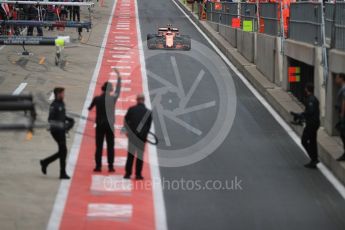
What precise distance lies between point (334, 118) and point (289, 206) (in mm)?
4570

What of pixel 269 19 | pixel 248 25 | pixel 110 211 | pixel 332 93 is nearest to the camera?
pixel 110 211

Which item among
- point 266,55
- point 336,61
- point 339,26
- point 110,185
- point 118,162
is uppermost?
point 339,26

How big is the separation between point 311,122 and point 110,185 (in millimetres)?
4669

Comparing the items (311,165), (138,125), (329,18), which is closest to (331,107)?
(311,165)

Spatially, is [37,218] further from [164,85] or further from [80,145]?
[164,85]

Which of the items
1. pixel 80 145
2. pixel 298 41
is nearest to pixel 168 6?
pixel 298 41

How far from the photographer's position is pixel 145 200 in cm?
1399

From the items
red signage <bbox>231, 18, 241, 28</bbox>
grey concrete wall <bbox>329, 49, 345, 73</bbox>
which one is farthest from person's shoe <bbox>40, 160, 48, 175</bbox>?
red signage <bbox>231, 18, 241, 28</bbox>

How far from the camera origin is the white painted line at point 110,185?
14.4 metres

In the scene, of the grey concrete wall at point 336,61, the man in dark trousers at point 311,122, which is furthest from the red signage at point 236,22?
the man in dark trousers at point 311,122

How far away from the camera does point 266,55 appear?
26.6 metres

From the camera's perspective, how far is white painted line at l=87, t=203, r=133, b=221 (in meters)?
12.9

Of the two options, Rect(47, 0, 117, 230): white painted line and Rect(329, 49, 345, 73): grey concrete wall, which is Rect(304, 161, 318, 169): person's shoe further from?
Rect(47, 0, 117, 230): white painted line

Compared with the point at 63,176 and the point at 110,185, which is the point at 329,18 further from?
the point at 63,176
